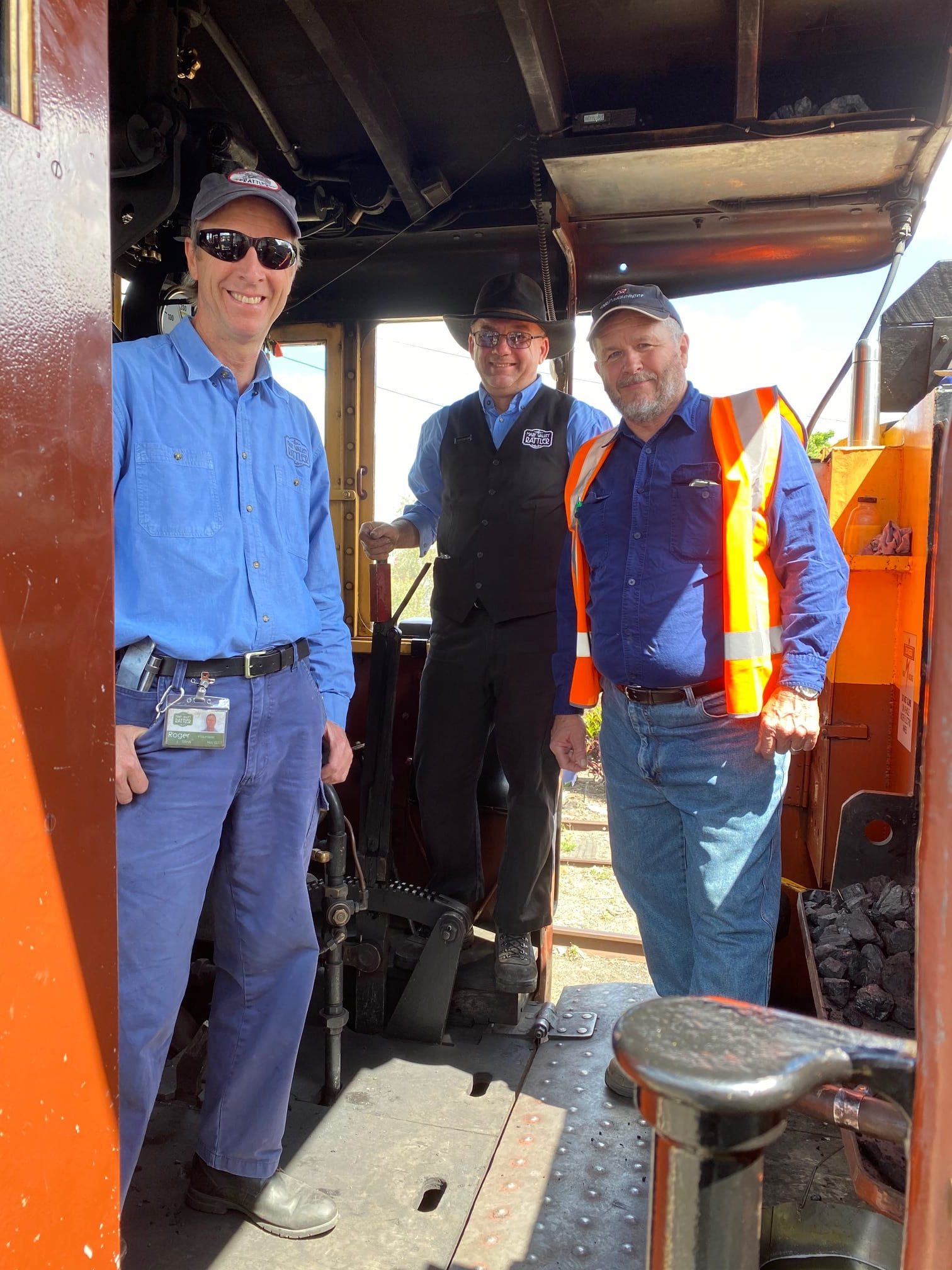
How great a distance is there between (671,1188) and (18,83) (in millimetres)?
973

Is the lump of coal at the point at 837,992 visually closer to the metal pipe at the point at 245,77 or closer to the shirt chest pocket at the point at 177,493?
the shirt chest pocket at the point at 177,493

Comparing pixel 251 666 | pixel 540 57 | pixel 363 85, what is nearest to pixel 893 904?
pixel 251 666

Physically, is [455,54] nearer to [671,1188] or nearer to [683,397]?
[683,397]

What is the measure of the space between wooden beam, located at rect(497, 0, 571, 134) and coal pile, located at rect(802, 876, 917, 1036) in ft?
7.73

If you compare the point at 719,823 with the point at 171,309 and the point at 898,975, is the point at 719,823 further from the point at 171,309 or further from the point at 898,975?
the point at 171,309

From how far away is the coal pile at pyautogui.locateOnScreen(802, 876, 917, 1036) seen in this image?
7.87 ft

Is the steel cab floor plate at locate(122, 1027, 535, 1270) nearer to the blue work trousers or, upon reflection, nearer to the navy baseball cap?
the blue work trousers

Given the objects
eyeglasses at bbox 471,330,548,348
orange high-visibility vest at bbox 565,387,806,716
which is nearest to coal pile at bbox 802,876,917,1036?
orange high-visibility vest at bbox 565,387,806,716

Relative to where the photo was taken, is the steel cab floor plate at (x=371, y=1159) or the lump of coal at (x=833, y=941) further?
the lump of coal at (x=833, y=941)

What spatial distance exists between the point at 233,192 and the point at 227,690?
3.36 feet

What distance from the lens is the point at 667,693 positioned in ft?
8.04

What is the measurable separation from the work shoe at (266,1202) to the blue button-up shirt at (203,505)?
1240 millimetres

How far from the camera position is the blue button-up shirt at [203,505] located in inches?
76.7

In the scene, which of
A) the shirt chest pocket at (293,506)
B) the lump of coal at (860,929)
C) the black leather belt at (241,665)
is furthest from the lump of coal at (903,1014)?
the shirt chest pocket at (293,506)
